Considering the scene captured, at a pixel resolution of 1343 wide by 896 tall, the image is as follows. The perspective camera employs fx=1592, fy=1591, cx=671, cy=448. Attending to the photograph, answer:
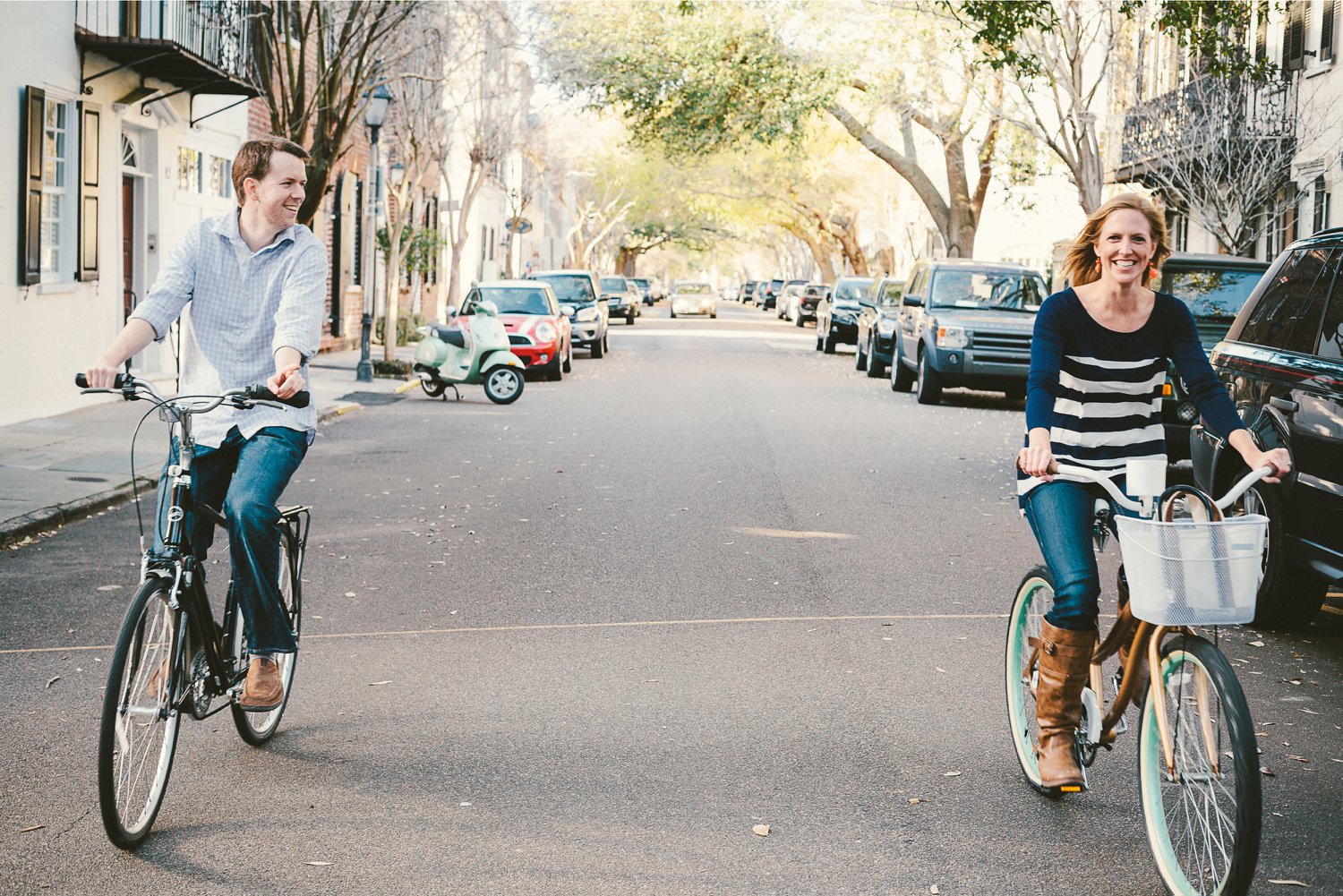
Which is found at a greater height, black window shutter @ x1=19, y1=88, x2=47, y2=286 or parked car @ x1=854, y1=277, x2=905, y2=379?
black window shutter @ x1=19, y1=88, x2=47, y2=286

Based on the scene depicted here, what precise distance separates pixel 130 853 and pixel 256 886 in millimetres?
482

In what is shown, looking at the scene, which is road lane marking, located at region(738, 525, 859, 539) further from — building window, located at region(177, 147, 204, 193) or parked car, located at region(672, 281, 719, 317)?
parked car, located at region(672, 281, 719, 317)

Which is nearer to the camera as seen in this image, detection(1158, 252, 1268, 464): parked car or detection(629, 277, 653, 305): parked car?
detection(1158, 252, 1268, 464): parked car

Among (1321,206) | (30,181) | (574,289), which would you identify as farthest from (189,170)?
(1321,206)

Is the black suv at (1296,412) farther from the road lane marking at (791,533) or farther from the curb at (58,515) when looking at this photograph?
the curb at (58,515)

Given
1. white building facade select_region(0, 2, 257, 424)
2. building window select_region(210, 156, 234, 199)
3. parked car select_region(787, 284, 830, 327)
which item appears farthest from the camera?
parked car select_region(787, 284, 830, 327)

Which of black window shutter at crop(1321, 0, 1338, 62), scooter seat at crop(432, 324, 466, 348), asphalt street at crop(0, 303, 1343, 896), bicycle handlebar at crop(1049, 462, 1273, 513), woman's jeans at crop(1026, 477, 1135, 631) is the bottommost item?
asphalt street at crop(0, 303, 1343, 896)

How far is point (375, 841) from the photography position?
451 centimetres

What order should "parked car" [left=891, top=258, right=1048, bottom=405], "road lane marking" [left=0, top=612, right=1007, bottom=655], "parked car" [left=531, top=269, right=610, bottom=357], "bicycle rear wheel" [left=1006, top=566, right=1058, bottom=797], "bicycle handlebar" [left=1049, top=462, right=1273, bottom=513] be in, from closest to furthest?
"bicycle handlebar" [left=1049, top=462, right=1273, bottom=513]
"bicycle rear wheel" [left=1006, top=566, right=1058, bottom=797]
"road lane marking" [left=0, top=612, right=1007, bottom=655]
"parked car" [left=891, top=258, right=1048, bottom=405]
"parked car" [left=531, top=269, right=610, bottom=357]

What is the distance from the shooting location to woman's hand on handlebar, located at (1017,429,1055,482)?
4.35m

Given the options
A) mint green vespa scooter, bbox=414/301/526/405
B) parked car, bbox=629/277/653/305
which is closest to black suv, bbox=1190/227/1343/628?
mint green vespa scooter, bbox=414/301/526/405

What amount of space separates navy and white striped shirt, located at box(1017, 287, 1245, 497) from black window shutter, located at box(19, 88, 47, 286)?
13.2m

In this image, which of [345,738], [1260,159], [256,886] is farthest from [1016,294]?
[256,886]

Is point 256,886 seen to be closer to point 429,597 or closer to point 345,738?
point 345,738
